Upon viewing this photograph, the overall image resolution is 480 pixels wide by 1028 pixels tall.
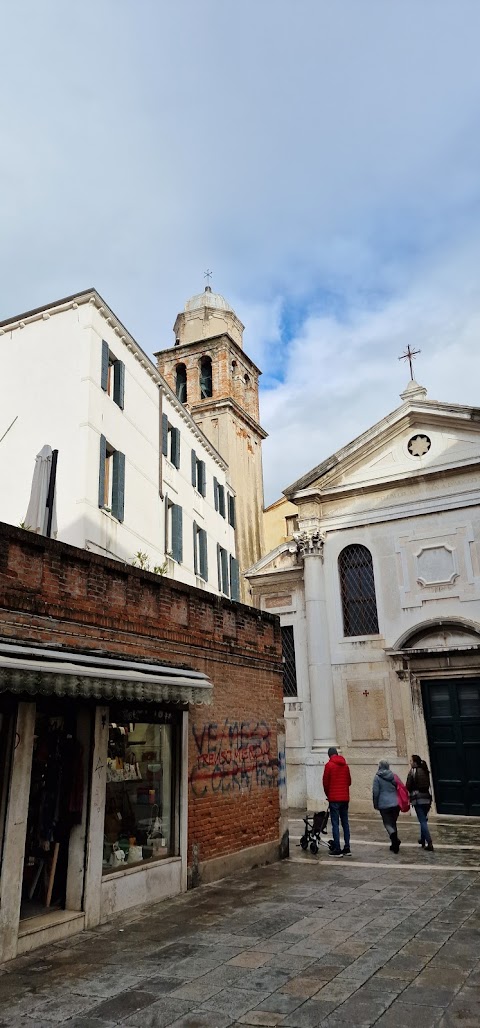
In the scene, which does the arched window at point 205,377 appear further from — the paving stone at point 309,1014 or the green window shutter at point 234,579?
the paving stone at point 309,1014

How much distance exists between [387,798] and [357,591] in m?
7.33

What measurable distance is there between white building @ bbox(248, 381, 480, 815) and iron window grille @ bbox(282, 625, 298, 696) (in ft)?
0.13

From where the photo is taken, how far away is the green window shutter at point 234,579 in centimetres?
2564

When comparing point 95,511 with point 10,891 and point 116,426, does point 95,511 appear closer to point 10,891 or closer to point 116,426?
point 116,426

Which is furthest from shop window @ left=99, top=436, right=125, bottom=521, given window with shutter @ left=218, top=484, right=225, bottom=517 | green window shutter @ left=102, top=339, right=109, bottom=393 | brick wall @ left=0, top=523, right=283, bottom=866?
window with shutter @ left=218, top=484, right=225, bottom=517

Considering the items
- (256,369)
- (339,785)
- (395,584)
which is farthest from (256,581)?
(256,369)

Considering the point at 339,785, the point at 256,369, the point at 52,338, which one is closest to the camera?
the point at 339,785

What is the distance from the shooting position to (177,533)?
19578mm

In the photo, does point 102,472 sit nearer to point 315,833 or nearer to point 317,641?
point 317,641

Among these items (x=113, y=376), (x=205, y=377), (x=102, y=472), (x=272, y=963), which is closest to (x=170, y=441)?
(x=113, y=376)

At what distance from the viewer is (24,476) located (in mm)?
14828

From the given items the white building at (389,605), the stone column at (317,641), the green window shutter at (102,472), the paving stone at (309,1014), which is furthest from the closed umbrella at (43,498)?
the white building at (389,605)

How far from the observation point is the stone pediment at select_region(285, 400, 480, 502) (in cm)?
1686

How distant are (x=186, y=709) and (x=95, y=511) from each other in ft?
22.5
